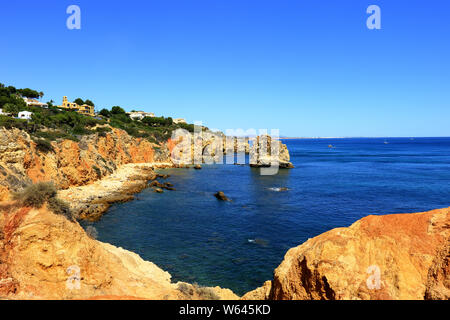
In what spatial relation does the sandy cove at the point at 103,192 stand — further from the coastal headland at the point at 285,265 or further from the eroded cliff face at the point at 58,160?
the coastal headland at the point at 285,265

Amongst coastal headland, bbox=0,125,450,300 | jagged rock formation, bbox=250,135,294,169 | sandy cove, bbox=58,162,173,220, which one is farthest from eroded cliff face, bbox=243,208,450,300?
jagged rock formation, bbox=250,135,294,169

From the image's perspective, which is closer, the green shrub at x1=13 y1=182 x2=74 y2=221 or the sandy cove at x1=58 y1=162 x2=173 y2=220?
the green shrub at x1=13 y1=182 x2=74 y2=221

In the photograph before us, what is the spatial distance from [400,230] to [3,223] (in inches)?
709

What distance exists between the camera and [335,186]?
59.0 meters

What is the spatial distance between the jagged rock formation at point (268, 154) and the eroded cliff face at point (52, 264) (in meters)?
73.5

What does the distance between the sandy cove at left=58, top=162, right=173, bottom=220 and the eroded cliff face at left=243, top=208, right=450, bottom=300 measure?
98.7 ft

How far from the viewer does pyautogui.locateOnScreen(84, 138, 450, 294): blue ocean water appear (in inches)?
909

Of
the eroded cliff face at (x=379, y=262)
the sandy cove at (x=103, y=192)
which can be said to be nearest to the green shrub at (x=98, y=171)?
the sandy cove at (x=103, y=192)

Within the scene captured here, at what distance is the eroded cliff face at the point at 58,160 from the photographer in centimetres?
3177

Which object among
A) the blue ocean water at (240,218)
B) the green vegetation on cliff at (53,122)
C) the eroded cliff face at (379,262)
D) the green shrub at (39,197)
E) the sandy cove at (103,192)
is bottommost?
the blue ocean water at (240,218)

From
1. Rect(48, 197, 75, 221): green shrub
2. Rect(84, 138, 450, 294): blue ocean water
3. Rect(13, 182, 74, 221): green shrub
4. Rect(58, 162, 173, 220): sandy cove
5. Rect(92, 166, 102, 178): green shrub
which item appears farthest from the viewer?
Rect(92, 166, 102, 178): green shrub

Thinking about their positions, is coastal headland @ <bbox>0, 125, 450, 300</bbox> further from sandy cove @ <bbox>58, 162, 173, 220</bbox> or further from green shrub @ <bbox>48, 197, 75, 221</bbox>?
sandy cove @ <bbox>58, 162, 173, 220</bbox>

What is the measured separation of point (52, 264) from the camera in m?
12.8
